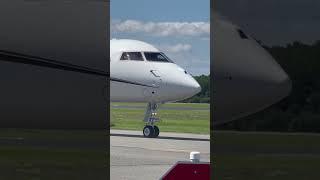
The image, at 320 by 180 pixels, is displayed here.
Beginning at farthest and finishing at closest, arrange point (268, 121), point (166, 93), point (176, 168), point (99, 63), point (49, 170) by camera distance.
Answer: point (166, 93) → point (268, 121) → point (49, 170) → point (99, 63) → point (176, 168)

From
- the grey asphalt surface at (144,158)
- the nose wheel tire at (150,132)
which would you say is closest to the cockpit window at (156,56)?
the nose wheel tire at (150,132)

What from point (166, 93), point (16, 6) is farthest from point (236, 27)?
point (166, 93)

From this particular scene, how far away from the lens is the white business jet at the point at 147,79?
364 inches

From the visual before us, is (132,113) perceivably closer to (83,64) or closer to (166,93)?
(166,93)

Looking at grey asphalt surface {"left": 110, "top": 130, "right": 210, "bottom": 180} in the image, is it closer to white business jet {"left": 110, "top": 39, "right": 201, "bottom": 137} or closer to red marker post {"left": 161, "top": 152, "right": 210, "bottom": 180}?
white business jet {"left": 110, "top": 39, "right": 201, "bottom": 137}

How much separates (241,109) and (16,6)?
1.77 meters

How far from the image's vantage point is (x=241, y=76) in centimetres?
438

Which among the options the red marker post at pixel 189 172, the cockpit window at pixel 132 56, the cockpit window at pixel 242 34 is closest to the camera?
the red marker post at pixel 189 172

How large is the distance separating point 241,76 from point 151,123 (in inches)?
212

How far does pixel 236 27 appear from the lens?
3574mm

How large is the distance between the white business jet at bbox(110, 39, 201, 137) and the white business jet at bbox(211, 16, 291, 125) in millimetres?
4205

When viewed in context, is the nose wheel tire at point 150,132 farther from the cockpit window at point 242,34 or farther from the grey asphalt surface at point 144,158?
the cockpit window at point 242,34

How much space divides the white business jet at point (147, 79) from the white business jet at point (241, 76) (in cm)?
421

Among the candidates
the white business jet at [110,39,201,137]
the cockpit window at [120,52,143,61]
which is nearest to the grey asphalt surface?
the white business jet at [110,39,201,137]
